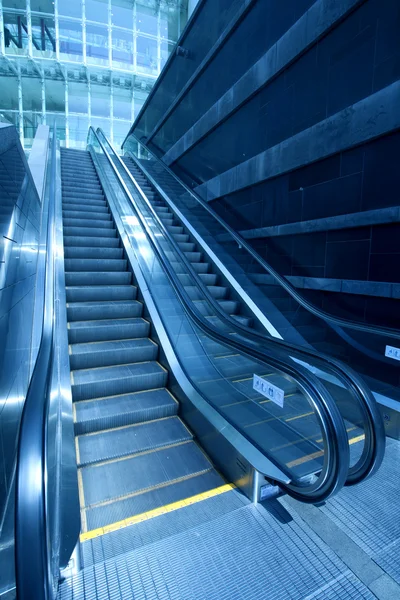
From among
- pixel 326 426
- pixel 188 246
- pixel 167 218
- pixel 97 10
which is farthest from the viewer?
pixel 97 10

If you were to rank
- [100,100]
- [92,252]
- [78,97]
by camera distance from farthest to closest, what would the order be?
[100,100] < [78,97] < [92,252]

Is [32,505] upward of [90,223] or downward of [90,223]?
downward

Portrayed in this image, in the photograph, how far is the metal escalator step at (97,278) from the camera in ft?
15.8

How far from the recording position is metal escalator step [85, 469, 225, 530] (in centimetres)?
222

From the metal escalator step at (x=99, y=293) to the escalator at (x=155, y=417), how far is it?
2 centimetres

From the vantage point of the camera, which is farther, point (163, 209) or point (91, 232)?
point (163, 209)

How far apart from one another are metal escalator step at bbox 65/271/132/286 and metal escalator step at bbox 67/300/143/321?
460 mm

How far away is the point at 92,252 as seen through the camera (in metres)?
5.39

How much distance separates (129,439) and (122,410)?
315 mm

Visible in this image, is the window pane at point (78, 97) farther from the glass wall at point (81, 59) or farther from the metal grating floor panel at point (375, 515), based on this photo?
the metal grating floor panel at point (375, 515)

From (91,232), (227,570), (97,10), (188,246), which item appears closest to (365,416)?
(227,570)

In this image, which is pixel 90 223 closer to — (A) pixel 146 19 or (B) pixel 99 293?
(B) pixel 99 293

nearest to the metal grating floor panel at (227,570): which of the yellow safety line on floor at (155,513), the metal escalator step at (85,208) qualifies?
the yellow safety line on floor at (155,513)

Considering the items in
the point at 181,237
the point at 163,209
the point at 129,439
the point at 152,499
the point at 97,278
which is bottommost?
the point at 152,499
